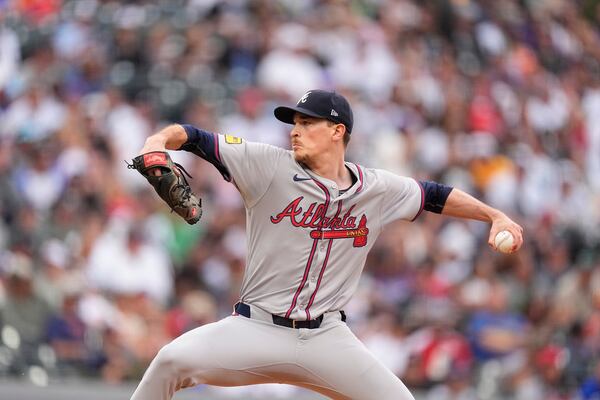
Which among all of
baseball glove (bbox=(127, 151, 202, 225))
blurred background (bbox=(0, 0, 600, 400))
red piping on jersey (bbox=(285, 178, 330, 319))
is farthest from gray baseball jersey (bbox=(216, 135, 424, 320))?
blurred background (bbox=(0, 0, 600, 400))

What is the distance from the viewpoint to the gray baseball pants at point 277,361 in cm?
523

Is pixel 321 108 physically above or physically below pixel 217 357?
above

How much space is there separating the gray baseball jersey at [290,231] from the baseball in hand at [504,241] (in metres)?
0.70

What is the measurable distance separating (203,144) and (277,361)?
1.06 m

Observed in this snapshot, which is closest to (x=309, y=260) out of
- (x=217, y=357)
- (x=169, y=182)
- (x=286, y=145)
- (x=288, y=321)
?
(x=288, y=321)

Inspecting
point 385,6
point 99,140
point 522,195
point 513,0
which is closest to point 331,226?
point 99,140

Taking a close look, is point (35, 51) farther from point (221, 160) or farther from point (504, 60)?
point (221, 160)

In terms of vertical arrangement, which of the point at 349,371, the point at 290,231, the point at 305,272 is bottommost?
the point at 349,371

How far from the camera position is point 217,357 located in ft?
17.2

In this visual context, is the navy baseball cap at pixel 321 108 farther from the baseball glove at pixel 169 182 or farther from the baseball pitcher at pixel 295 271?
the baseball glove at pixel 169 182

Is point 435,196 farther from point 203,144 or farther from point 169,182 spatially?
point 169,182

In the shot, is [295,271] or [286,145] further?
[286,145]

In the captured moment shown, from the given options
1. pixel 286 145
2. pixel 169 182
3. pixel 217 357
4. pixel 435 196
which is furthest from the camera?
pixel 286 145

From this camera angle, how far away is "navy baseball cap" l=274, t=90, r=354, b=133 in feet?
17.9
